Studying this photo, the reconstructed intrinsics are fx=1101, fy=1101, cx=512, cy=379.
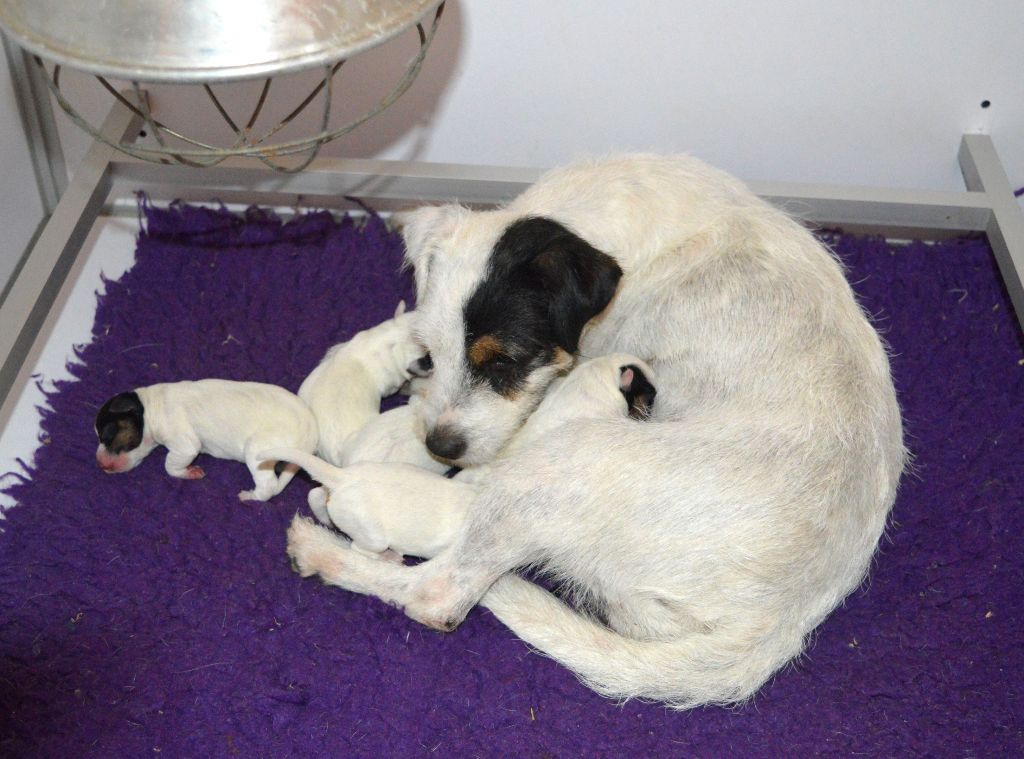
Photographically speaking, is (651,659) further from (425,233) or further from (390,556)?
(425,233)

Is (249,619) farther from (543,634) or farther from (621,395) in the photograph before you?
(621,395)

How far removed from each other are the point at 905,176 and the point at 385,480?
2.39m

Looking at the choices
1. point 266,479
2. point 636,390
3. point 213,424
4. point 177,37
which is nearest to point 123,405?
point 213,424

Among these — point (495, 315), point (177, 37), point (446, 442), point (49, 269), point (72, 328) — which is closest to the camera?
point (177, 37)

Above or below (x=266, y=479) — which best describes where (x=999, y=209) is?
above

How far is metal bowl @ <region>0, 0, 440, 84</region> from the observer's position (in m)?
1.95

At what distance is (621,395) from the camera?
2.67 metres

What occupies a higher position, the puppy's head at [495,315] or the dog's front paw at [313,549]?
the puppy's head at [495,315]

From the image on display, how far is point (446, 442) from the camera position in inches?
107

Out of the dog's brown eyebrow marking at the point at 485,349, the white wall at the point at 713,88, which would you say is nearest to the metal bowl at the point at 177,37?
the dog's brown eyebrow marking at the point at 485,349

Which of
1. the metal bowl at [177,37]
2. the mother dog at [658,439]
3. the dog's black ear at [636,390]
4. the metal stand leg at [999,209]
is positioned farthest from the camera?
the metal stand leg at [999,209]

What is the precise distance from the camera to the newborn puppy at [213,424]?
2.86m

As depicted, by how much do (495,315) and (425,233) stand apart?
0.41 meters

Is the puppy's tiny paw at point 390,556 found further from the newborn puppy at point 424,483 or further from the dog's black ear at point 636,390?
the dog's black ear at point 636,390
